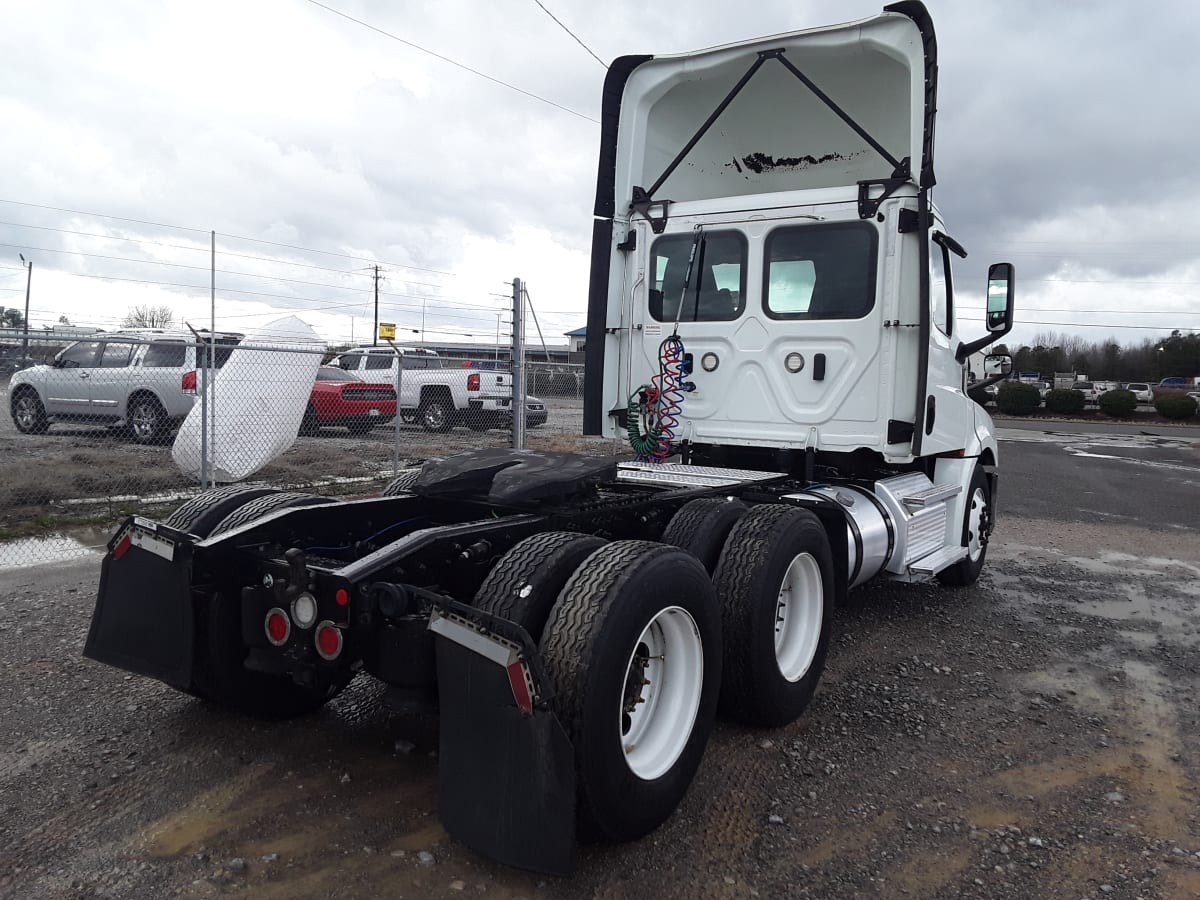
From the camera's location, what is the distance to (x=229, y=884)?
8.51 ft

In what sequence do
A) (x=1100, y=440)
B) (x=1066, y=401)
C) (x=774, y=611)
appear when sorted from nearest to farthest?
(x=774, y=611) < (x=1100, y=440) < (x=1066, y=401)

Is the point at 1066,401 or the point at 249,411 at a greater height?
the point at 1066,401

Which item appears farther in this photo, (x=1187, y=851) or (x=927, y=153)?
(x=927, y=153)

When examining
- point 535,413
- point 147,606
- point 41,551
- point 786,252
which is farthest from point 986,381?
point 535,413

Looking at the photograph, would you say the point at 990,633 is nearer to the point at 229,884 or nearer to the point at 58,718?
the point at 229,884

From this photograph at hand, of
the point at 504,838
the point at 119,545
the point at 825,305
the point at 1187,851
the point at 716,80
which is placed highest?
the point at 716,80

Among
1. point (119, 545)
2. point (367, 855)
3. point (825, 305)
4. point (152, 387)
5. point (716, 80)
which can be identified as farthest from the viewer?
point (152, 387)

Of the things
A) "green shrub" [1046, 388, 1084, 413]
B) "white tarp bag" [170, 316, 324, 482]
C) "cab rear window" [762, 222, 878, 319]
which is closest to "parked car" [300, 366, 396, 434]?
"white tarp bag" [170, 316, 324, 482]

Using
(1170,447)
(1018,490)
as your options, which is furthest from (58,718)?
(1170,447)

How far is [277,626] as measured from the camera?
3.02 m

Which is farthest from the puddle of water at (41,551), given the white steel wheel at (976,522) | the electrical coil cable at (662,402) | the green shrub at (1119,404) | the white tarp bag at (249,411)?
the green shrub at (1119,404)

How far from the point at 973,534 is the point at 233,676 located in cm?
552

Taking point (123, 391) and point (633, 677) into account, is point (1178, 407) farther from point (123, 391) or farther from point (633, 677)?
point (633, 677)

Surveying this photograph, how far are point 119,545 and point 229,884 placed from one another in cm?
139
